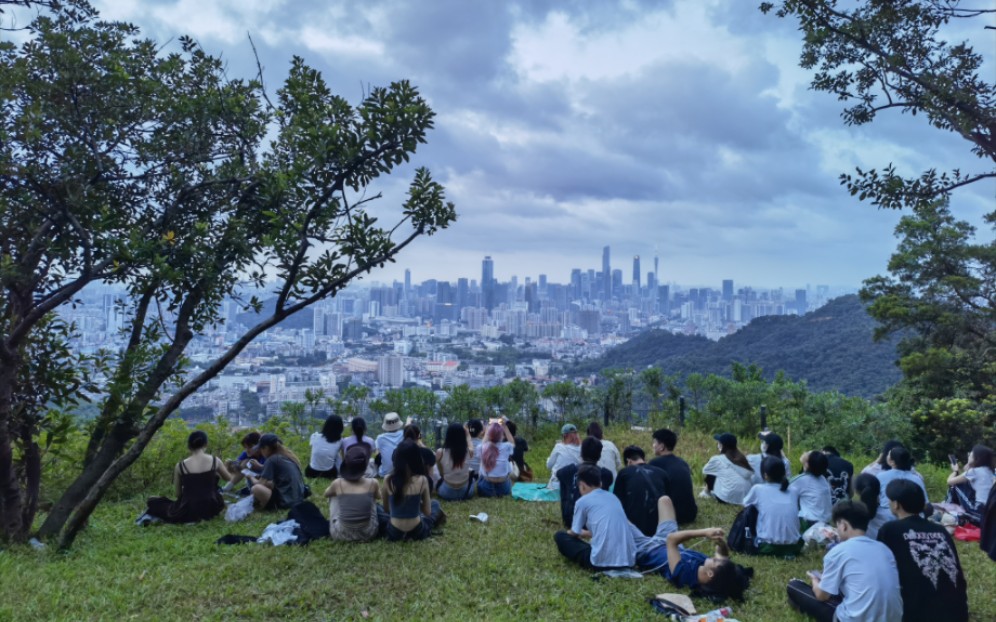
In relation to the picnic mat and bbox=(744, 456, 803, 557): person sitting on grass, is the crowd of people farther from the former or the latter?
the picnic mat

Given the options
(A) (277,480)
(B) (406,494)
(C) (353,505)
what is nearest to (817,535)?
(B) (406,494)

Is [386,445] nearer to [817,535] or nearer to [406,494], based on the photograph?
[406,494]

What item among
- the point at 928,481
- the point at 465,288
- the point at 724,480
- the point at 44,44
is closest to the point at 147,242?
the point at 44,44

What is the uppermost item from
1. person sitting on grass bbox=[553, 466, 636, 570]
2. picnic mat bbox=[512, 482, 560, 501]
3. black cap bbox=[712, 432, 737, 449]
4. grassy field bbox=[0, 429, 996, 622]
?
black cap bbox=[712, 432, 737, 449]

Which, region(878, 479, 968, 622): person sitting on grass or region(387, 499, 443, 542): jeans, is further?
region(387, 499, 443, 542): jeans

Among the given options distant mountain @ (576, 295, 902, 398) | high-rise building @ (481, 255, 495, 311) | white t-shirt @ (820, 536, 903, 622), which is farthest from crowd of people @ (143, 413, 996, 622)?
high-rise building @ (481, 255, 495, 311)

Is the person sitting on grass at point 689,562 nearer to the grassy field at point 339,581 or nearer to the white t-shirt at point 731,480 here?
the grassy field at point 339,581

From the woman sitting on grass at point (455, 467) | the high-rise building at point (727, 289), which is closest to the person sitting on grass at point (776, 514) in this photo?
the woman sitting on grass at point (455, 467)

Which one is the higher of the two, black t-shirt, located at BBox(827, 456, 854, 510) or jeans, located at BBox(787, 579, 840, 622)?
black t-shirt, located at BBox(827, 456, 854, 510)

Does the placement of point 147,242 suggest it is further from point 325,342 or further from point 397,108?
point 325,342
